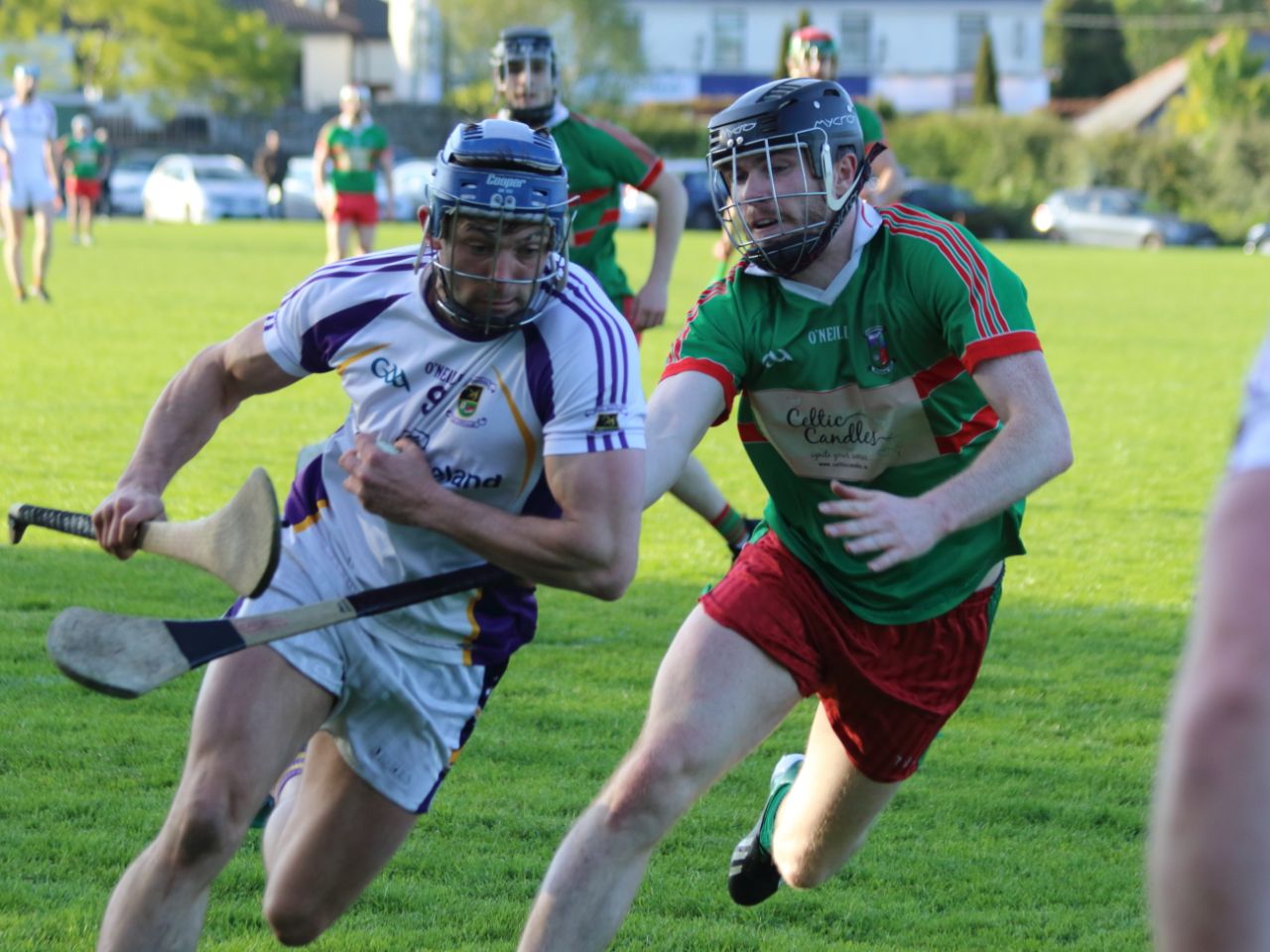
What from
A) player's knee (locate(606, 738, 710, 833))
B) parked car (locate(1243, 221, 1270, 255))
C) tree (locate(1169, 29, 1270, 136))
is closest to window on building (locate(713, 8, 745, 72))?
tree (locate(1169, 29, 1270, 136))

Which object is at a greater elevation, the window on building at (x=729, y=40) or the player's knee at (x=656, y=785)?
the player's knee at (x=656, y=785)

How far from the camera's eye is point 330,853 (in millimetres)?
3967

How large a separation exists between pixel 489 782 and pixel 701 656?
Answer: 1.55 m

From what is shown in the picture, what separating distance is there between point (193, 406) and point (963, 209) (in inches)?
1674

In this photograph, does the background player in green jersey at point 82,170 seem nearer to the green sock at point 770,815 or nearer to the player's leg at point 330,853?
the green sock at point 770,815

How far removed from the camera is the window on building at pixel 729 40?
78.6 metres

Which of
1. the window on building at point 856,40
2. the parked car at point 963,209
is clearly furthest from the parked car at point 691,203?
the window on building at point 856,40

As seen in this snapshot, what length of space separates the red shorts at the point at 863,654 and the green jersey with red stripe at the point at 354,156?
632 inches

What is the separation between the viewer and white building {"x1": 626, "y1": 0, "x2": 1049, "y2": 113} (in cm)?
7831

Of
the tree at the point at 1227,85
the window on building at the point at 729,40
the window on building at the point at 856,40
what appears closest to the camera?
the tree at the point at 1227,85

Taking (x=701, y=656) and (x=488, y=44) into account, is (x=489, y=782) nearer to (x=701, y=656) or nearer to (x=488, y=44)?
(x=701, y=656)

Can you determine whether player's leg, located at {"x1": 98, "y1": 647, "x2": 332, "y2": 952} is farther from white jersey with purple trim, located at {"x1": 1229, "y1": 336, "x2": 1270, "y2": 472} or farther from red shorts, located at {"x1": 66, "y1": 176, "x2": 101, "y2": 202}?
red shorts, located at {"x1": 66, "y1": 176, "x2": 101, "y2": 202}

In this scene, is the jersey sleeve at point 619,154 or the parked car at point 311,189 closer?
the jersey sleeve at point 619,154

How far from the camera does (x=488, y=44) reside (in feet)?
214
